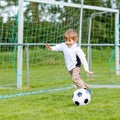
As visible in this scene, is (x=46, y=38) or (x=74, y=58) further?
(x=46, y=38)

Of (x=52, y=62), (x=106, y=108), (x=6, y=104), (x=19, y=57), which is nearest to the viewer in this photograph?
(x=106, y=108)

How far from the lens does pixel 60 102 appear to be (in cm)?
725

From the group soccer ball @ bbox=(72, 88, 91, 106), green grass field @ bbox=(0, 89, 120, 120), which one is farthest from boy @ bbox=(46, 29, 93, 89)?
soccer ball @ bbox=(72, 88, 91, 106)

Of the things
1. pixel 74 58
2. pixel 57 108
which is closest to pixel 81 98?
pixel 57 108

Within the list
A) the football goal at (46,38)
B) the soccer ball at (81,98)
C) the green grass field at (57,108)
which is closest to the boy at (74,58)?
the green grass field at (57,108)

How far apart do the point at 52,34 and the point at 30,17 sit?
1285mm

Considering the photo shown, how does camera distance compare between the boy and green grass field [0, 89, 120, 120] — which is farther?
the boy

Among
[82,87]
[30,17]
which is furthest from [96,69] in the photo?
[82,87]

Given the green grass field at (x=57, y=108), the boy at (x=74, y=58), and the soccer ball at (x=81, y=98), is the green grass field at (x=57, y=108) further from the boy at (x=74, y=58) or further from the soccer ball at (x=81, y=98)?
the boy at (x=74, y=58)

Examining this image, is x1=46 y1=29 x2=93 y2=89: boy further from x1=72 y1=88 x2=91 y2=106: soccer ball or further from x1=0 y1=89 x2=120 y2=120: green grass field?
x1=72 y1=88 x2=91 y2=106: soccer ball

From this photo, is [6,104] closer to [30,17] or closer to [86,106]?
[86,106]

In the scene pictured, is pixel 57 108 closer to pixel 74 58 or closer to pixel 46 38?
pixel 74 58

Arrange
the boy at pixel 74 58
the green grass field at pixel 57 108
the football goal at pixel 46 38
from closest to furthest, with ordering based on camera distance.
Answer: the green grass field at pixel 57 108
the boy at pixel 74 58
the football goal at pixel 46 38

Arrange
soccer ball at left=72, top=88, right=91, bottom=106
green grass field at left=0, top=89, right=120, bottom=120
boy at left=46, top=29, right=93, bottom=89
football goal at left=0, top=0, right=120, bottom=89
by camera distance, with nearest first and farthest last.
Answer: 1. green grass field at left=0, top=89, right=120, bottom=120
2. soccer ball at left=72, top=88, right=91, bottom=106
3. boy at left=46, top=29, right=93, bottom=89
4. football goal at left=0, top=0, right=120, bottom=89
